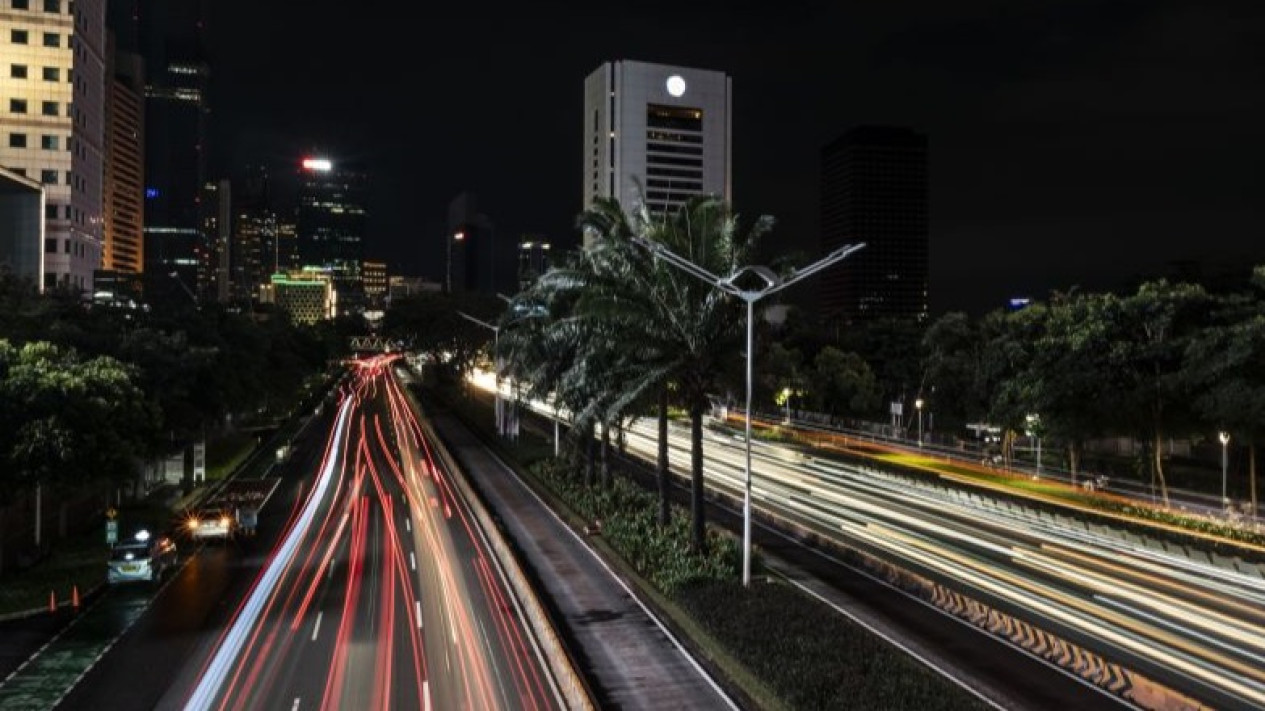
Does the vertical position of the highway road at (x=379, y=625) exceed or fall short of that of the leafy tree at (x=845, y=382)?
it falls short

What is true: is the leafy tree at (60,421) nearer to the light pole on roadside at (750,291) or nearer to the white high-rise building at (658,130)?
the light pole on roadside at (750,291)

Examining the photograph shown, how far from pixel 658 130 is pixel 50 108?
105331 millimetres

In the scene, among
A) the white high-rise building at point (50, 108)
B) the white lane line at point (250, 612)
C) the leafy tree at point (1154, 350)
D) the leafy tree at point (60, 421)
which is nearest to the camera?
the white lane line at point (250, 612)

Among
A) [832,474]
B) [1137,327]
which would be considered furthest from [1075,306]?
[832,474]

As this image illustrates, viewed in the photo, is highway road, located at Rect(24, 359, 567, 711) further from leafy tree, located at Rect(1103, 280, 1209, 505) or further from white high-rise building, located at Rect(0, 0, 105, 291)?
white high-rise building, located at Rect(0, 0, 105, 291)

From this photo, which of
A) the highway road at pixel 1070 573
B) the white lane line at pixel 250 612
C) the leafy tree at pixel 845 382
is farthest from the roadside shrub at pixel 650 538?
the leafy tree at pixel 845 382

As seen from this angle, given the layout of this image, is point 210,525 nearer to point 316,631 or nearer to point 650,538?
point 316,631

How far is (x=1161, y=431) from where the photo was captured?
1543 inches


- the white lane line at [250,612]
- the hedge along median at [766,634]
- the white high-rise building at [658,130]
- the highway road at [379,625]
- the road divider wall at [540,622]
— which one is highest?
the white high-rise building at [658,130]

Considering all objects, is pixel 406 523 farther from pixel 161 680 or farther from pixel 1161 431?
pixel 1161 431

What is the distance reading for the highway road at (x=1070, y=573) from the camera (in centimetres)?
1861

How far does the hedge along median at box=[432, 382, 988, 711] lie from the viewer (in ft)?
50.3

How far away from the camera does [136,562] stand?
25.6 metres

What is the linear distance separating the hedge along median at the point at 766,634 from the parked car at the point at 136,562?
490 inches
